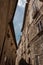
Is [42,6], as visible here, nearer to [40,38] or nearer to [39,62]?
[40,38]

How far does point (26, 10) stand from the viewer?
1299 cm

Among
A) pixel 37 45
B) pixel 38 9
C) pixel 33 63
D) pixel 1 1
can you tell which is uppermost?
pixel 1 1

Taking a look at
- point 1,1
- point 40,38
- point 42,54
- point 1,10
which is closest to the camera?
point 1,1

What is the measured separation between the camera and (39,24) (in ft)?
27.9

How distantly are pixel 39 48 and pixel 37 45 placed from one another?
38 cm

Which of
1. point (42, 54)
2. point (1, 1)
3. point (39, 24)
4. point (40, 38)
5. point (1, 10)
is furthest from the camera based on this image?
point (39, 24)

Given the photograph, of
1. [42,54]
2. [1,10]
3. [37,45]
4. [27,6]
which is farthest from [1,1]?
[27,6]

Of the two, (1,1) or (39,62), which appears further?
(39,62)

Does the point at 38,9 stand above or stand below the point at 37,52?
above

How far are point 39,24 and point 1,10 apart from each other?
18.2ft

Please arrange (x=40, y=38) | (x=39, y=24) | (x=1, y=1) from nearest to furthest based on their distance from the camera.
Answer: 1. (x=1, y=1)
2. (x=40, y=38)
3. (x=39, y=24)

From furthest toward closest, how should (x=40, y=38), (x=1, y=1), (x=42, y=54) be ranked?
(x=40, y=38) → (x=42, y=54) → (x=1, y=1)

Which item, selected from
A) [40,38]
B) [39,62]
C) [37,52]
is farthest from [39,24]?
[39,62]

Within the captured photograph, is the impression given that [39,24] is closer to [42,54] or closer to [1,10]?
[42,54]
